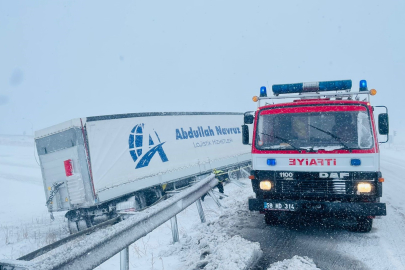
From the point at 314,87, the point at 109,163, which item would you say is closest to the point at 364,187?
the point at 314,87

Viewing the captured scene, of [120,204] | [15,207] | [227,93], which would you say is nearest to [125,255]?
[120,204]

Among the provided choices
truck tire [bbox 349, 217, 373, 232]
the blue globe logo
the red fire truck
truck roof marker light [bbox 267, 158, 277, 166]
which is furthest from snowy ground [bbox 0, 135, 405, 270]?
the blue globe logo

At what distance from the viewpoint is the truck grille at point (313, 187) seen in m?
5.22

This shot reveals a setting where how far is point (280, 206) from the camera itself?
5.50m

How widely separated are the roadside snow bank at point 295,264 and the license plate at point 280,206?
3.63 ft

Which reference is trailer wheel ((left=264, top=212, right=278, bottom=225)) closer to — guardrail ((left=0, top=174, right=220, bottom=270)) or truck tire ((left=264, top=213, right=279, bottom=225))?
truck tire ((left=264, top=213, right=279, bottom=225))

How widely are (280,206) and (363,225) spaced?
1.54 meters

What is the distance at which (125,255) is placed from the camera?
3.79m

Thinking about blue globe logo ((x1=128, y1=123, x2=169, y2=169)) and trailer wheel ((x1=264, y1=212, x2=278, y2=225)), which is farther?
blue globe logo ((x1=128, y1=123, x2=169, y2=169))

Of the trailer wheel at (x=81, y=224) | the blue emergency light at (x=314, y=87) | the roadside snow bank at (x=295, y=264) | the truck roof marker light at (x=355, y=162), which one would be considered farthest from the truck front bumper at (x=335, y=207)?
the trailer wheel at (x=81, y=224)

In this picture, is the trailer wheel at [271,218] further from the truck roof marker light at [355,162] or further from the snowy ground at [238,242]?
the truck roof marker light at [355,162]

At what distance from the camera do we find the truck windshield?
539 centimetres

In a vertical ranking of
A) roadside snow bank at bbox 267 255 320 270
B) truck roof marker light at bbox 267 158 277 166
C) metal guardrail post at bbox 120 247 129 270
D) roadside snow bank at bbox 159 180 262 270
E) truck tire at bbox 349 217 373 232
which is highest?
truck roof marker light at bbox 267 158 277 166

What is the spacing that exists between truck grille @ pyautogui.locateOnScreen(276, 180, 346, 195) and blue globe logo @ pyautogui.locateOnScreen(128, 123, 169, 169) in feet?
15.7
